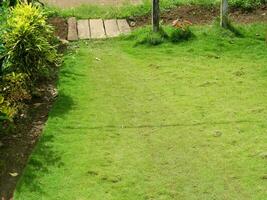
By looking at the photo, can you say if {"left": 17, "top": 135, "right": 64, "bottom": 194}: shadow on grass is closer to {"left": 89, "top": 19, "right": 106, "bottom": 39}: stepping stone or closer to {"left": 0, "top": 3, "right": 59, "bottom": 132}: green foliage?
{"left": 0, "top": 3, "right": 59, "bottom": 132}: green foliage

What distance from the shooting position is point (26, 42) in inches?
278

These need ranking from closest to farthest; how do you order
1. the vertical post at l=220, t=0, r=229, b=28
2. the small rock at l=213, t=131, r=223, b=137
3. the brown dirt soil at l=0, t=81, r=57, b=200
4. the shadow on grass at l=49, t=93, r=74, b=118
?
1. the brown dirt soil at l=0, t=81, r=57, b=200
2. the small rock at l=213, t=131, r=223, b=137
3. the shadow on grass at l=49, t=93, r=74, b=118
4. the vertical post at l=220, t=0, r=229, b=28

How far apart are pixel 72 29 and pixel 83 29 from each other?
21cm

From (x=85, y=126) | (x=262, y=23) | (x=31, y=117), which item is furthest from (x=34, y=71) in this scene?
(x=262, y=23)

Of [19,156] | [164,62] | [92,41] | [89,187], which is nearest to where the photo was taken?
[89,187]

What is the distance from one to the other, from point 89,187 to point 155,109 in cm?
195

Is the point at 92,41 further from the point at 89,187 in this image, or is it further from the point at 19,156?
the point at 89,187

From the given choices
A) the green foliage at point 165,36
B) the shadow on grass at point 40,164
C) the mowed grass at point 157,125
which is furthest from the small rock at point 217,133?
the green foliage at point 165,36

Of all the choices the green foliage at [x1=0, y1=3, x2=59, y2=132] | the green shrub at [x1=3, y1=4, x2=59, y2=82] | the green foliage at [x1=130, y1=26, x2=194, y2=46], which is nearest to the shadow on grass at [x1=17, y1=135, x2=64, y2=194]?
the green foliage at [x1=0, y1=3, x2=59, y2=132]

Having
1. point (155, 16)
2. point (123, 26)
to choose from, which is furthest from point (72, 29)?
point (155, 16)

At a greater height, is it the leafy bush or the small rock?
the leafy bush

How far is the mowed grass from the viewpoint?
208 inches

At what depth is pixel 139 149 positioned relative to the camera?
19.5 ft

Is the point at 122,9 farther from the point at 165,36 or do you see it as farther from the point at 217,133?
the point at 217,133
